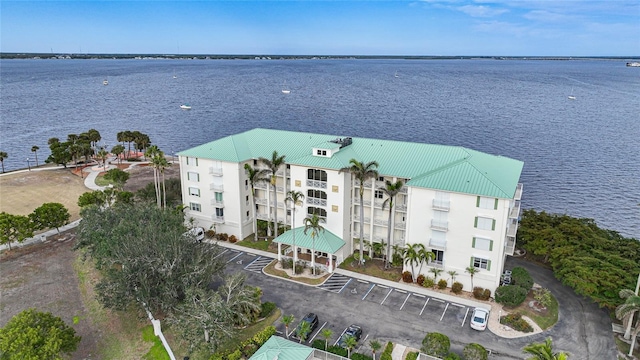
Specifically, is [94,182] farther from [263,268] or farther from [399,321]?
[399,321]

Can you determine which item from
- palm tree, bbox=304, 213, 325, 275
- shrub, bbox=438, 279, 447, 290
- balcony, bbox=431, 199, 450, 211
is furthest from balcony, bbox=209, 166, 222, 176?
shrub, bbox=438, 279, 447, 290

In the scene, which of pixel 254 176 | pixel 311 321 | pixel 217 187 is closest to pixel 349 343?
pixel 311 321

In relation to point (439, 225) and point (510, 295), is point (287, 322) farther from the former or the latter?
point (510, 295)

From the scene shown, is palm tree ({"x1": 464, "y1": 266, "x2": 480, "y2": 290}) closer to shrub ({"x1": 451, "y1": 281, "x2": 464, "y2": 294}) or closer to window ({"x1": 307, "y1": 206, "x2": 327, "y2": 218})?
shrub ({"x1": 451, "y1": 281, "x2": 464, "y2": 294})

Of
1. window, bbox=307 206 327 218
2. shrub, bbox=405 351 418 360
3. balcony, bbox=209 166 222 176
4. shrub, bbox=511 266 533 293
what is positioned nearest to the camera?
shrub, bbox=405 351 418 360

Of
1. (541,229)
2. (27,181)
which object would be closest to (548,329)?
(541,229)
